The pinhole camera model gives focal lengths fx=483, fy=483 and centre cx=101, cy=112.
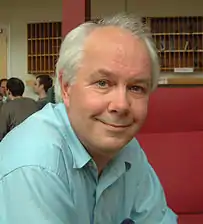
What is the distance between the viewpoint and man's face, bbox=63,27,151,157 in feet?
3.68

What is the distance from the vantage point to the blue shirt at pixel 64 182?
1037 mm

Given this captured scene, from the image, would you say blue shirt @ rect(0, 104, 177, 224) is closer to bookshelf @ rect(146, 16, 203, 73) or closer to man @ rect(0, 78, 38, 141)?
man @ rect(0, 78, 38, 141)

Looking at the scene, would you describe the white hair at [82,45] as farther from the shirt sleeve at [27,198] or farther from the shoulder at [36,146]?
the shirt sleeve at [27,198]

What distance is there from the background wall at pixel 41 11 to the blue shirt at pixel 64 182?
5194mm

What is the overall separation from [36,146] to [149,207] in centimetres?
51

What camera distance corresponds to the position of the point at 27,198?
3.40ft

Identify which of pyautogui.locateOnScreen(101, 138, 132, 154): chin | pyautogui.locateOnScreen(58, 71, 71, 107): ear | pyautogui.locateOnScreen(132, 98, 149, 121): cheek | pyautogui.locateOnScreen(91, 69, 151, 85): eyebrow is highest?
pyautogui.locateOnScreen(91, 69, 151, 85): eyebrow

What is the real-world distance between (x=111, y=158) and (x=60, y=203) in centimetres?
28

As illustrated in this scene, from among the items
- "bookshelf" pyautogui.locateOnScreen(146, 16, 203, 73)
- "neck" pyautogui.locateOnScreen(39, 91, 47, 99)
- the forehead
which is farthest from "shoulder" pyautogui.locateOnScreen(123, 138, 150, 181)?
"bookshelf" pyautogui.locateOnScreen(146, 16, 203, 73)

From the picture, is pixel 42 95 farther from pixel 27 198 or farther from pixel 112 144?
pixel 27 198

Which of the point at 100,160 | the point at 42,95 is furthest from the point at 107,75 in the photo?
the point at 42,95

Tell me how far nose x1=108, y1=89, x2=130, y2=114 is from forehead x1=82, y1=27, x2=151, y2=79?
0.17 feet

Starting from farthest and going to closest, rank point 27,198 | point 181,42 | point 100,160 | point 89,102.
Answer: point 181,42
point 100,160
point 89,102
point 27,198

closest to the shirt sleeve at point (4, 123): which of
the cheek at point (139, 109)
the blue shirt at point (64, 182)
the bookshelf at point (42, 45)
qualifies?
the blue shirt at point (64, 182)
